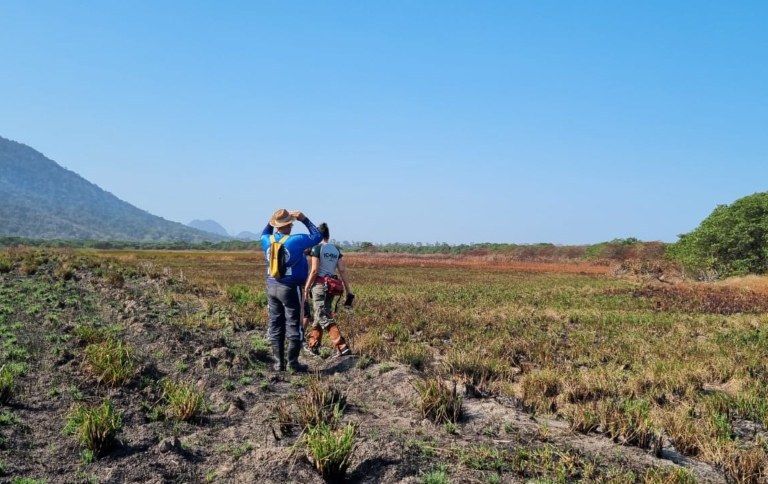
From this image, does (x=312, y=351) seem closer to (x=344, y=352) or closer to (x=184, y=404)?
(x=344, y=352)

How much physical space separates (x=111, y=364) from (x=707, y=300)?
19.7 metres

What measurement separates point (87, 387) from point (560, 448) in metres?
5.31

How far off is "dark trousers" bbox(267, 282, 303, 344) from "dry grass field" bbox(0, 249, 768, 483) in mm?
578

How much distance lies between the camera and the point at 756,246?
30.9m

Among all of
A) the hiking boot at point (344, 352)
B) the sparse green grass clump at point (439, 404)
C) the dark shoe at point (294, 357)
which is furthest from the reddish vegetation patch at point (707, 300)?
the sparse green grass clump at point (439, 404)

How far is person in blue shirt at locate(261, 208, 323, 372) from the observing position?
22.8ft

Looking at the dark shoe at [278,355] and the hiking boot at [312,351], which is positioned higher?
the dark shoe at [278,355]

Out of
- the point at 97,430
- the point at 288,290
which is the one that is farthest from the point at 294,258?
the point at 97,430

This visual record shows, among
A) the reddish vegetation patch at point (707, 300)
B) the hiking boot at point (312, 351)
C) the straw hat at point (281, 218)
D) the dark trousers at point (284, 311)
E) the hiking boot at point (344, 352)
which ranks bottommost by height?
the hiking boot at point (312, 351)

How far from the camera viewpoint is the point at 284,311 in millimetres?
7168

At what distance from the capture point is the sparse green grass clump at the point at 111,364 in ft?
19.5

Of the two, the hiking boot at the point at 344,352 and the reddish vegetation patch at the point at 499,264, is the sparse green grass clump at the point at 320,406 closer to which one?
the hiking boot at the point at 344,352

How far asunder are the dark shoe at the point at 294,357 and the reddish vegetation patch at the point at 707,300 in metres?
13.8

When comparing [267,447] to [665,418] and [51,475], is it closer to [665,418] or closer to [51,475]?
[51,475]
